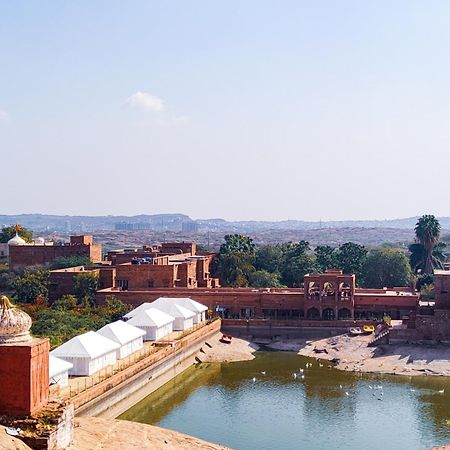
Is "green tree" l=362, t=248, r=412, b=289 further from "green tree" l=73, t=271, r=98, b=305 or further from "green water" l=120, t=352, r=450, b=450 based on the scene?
"green water" l=120, t=352, r=450, b=450

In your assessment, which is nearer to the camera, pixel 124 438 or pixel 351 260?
pixel 124 438

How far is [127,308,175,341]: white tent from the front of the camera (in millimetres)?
50469

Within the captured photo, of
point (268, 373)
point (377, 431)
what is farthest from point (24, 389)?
point (268, 373)

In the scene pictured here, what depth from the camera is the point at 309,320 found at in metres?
59.3

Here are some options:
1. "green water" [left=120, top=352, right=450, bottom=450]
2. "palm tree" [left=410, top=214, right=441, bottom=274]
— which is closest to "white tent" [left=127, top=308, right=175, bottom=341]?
"green water" [left=120, top=352, right=450, bottom=450]

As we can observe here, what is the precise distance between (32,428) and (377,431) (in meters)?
20.7

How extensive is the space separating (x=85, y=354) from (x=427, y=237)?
4923 centimetres

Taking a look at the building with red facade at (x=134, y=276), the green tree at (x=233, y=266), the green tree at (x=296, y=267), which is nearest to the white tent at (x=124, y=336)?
the building with red facade at (x=134, y=276)

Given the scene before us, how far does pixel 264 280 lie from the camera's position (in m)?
72.2

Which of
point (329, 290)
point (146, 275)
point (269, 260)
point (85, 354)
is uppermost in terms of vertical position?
point (269, 260)

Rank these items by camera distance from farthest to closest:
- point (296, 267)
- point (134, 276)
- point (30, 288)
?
1. point (296, 267)
2. point (134, 276)
3. point (30, 288)

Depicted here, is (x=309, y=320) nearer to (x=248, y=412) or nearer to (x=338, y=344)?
(x=338, y=344)

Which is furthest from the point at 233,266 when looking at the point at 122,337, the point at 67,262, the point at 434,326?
the point at 122,337

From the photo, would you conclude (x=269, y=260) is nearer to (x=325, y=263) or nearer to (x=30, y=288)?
(x=325, y=263)
